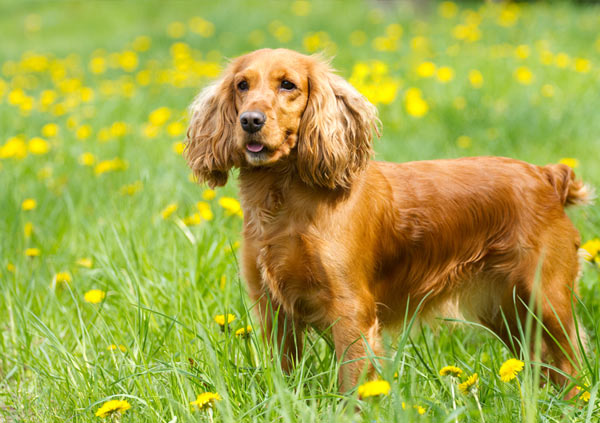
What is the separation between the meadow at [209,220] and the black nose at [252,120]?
0.48 metres

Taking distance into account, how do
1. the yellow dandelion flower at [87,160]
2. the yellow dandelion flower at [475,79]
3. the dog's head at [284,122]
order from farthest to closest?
the yellow dandelion flower at [475,79], the yellow dandelion flower at [87,160], the dog's head at [284,122]

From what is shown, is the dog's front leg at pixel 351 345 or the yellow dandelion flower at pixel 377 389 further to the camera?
the dog's front leg at pixel 351 345

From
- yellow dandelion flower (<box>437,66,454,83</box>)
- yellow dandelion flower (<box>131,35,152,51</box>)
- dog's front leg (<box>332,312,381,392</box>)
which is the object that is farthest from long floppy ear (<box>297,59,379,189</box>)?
yellow dandelion flower (<box>131,35,152,51</box>)

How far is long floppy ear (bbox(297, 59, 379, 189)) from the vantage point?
2148 mm

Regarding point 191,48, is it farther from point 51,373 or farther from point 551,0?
point 51,373

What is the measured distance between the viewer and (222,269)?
271 cm

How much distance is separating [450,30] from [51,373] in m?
6.08

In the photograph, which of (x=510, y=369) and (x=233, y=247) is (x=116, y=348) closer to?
(x=233, y=247)

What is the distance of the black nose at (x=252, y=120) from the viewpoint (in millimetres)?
2035

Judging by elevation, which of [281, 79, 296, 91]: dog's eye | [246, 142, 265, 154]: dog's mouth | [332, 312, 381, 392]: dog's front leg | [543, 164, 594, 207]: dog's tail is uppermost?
[281, 79, 296, 91]: dog's eye

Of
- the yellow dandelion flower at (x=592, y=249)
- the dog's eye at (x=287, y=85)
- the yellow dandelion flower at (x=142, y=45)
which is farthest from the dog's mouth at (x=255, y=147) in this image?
the yellow dandelion flower at (x=142, y=45)

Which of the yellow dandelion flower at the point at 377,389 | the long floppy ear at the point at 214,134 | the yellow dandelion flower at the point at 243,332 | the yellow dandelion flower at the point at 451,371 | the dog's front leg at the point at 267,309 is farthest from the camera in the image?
the long floppy ear at the point at 214,134

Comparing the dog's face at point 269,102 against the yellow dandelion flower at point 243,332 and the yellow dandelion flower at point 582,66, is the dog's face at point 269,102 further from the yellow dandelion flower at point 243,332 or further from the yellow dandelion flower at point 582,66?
the yellow dandelion flower at point 582,66

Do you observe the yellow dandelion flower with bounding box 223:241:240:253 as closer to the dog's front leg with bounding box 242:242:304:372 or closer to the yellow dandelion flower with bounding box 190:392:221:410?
the dog's front leg with bounding box 242:242:304:372
